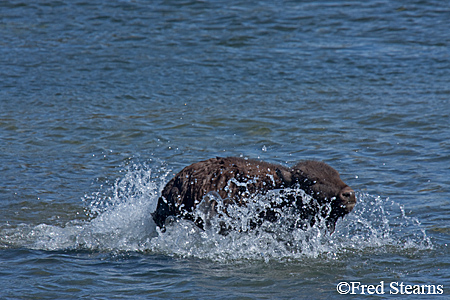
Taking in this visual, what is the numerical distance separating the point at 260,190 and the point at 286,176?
31cm

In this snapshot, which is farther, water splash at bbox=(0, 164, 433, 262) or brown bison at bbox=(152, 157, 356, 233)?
water splash at bbox=(0, 164, 433, 262)

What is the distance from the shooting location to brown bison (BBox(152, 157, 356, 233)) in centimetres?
611

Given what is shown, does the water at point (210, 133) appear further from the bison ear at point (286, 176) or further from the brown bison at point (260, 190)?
the bison ear at point (286, 176)

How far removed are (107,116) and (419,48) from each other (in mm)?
7890

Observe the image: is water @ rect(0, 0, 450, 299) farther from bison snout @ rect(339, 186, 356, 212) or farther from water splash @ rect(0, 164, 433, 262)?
bison snout @ rect(339, 186, 356, 212)

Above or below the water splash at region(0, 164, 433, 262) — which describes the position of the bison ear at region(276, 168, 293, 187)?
above

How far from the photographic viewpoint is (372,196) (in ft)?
25.5

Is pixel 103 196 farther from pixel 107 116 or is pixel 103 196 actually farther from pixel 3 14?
pixel 3 14

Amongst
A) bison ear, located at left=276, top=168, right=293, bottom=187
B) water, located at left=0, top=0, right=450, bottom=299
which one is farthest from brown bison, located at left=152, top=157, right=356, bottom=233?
water, located at left=0, top=0, right=450, bottom=299

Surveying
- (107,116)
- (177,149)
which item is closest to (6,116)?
(107,116)

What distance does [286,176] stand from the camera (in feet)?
20.1

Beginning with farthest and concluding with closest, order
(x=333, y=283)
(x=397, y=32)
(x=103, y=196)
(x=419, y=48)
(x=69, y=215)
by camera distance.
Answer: (x=397, y=32) → (x=419, y=48) → (x=103, y=196) → (x=69, y=215) → (x=333, y=283)

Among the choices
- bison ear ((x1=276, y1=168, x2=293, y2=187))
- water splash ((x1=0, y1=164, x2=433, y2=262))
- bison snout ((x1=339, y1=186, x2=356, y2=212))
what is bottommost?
water splash ((x1=0, y1=164, x2=433, y2=262))

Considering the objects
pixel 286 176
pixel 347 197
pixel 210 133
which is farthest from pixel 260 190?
pixel 210 133
